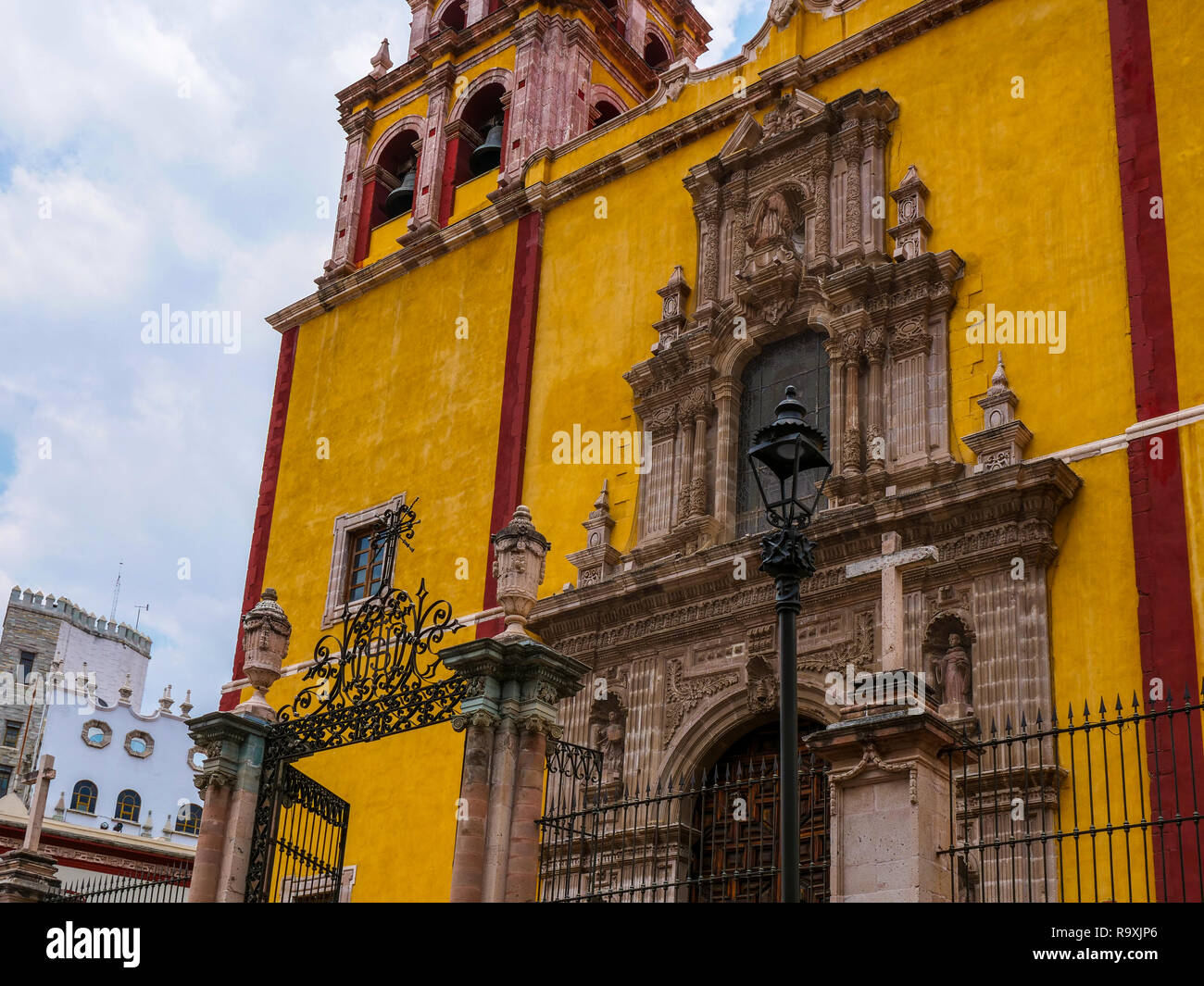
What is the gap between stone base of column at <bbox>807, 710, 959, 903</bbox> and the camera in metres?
8.23

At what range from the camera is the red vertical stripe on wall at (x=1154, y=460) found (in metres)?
11.2

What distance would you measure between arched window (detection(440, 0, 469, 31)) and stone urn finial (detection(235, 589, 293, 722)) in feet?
40.9

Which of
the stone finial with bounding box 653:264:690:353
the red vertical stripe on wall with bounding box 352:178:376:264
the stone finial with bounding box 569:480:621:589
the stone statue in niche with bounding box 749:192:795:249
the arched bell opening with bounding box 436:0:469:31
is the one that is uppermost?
the arched bell opening with bounding box 436:0:469:31

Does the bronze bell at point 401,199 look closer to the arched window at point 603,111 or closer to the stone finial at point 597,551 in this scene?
the arched window at point 603,111

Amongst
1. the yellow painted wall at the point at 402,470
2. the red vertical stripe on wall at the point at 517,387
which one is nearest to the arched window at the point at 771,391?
the red vertical stripe on wall at the point at 517,387

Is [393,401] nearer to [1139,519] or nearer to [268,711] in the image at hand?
[268,711]

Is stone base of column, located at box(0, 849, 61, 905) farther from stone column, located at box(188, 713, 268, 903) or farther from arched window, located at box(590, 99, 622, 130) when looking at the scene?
arched window, located at box(590, 99, 622, 130)

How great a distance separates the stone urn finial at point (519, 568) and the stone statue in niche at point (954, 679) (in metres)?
3.40

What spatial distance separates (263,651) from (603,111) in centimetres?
1116

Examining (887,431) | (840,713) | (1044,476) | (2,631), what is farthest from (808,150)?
(2,631)

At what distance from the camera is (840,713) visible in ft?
43.2

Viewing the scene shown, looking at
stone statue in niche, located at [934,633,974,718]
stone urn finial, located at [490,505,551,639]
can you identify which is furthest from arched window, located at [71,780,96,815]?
stone statue in niche, located at [934,633,974,718]

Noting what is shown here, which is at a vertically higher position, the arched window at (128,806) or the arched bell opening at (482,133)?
the arched bell opening at (482,133)

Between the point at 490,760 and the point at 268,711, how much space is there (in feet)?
9.12
